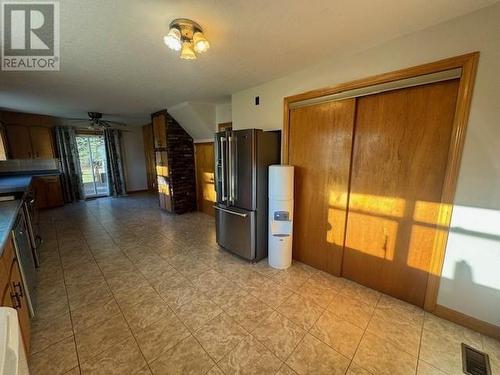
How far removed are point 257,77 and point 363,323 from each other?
2.85 m

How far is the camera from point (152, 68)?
2275mm

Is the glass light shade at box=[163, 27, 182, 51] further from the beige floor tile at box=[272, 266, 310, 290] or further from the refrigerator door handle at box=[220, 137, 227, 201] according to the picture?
the beige floor tile at box=[272, 266, 310, 290]

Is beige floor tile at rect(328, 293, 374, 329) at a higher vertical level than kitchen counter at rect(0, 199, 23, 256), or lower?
lower

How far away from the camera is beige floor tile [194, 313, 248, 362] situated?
1.47 metres

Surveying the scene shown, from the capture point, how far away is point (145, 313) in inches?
71.5

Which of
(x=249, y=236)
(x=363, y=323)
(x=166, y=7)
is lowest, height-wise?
(x=363, y=323)

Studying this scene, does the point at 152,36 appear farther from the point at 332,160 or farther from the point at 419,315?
the point at 419,315

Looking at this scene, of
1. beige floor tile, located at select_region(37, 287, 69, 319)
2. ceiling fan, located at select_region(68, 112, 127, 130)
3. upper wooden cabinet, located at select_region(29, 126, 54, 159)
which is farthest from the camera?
upper wooden cabinet, located at select_region(29, 126, 54, 159)

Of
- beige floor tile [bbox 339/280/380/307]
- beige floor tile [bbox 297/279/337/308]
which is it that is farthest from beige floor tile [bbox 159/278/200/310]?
beige floor tile [bbox 339/280/380/307]

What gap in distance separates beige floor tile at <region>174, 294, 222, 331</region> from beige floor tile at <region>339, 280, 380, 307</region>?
132 centimetres

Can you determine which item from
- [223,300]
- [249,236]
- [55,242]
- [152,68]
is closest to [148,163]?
[55,242]

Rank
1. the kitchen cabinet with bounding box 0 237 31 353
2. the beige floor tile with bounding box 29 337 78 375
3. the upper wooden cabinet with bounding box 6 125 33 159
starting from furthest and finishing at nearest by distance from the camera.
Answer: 1. the upper wooden cabinet with bounding box 6 125 33 159
2. the beige floor tile with bounding box 29 337 78 375
3. the kitchen cabinet with bounding box 0 237 31 353

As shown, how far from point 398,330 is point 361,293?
0.45 meters

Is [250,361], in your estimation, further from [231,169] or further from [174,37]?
[174,37]
